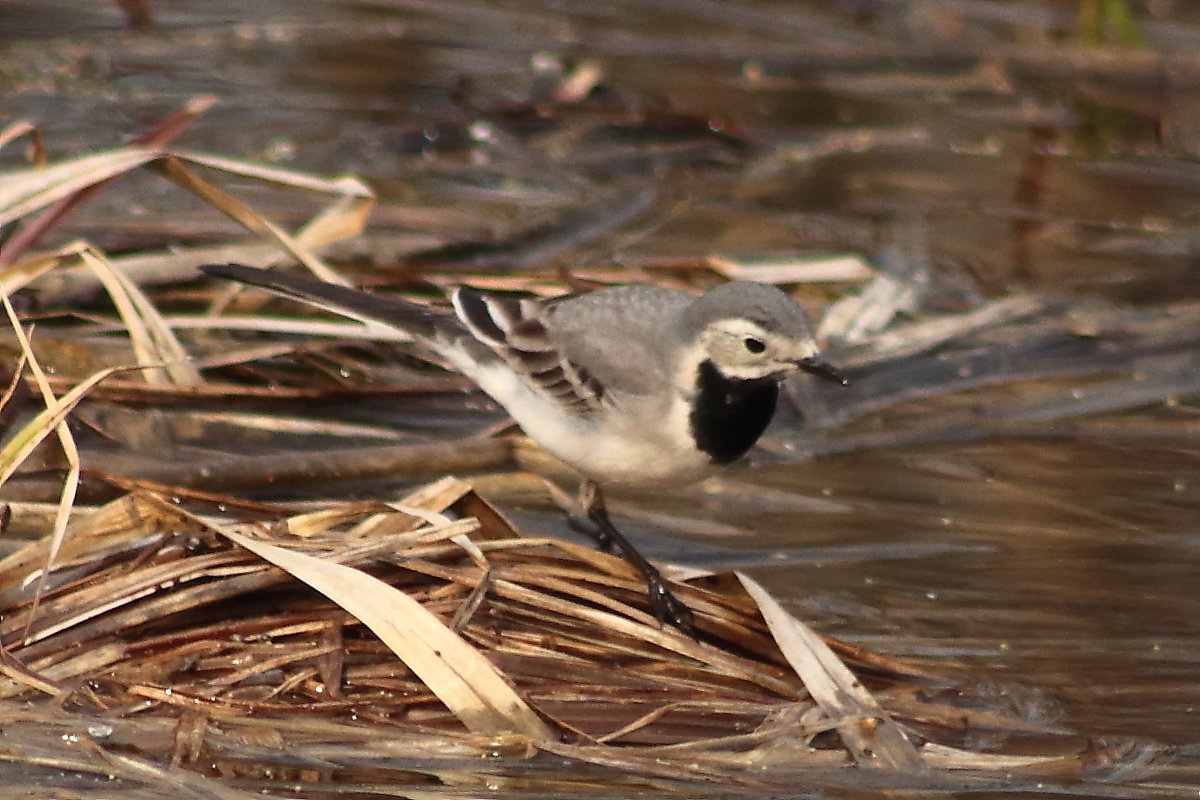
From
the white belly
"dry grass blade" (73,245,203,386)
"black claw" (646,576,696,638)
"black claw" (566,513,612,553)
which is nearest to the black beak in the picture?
the white belly

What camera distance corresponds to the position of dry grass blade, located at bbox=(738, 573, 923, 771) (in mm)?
4574

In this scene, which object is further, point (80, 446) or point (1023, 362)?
point (1023, 362)

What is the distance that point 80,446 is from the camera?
253 inches

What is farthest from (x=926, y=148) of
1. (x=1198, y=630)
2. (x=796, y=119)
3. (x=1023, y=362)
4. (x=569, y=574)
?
(x=569, y=574)

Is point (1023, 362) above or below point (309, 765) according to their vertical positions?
above

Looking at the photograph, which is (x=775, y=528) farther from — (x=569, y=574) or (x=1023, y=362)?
(x=1023, y=362)

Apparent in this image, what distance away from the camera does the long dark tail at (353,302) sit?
19.4 ft

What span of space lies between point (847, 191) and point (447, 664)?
6412 millimetres

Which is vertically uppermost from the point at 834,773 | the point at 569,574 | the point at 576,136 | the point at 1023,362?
the point at 576,136

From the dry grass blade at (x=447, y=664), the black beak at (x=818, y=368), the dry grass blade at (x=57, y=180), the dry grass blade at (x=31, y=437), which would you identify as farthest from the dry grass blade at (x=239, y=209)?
the dry grass blade at (x=447, y=664)

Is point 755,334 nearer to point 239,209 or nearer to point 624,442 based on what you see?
point 624,442

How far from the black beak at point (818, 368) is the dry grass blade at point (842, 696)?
63 centimetres

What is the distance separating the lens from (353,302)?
19.5 ft

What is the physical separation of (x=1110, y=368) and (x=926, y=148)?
3.45 metres
